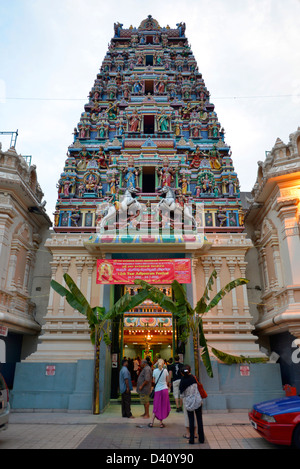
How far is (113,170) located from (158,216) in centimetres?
369

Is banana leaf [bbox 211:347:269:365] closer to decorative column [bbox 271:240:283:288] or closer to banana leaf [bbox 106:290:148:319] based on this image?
banana leaf [bbox 106:290:148:319]

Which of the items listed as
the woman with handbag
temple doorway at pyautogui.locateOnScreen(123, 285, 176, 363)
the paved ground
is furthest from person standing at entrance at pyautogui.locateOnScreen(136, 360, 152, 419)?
temple doorway at pyautogui.locateOnScreen(123, 285, 176, 363)

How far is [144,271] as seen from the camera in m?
13.6

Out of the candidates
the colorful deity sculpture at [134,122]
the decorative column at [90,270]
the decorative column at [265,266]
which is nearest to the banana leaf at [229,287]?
the decorative column at [265,266]

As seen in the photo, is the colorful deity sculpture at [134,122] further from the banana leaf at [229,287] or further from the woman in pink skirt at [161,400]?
the woman in pink skirt at [161,400]

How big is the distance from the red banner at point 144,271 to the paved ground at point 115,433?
4.73 meters

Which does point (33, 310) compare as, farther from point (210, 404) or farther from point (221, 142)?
point (221, 142)

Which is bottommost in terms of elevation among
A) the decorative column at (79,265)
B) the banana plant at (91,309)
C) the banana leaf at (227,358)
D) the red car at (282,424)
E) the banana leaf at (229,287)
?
the red car at (282,424)

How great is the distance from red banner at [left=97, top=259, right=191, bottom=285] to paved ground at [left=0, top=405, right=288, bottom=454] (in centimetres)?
473

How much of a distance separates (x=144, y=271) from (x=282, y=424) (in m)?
7.75

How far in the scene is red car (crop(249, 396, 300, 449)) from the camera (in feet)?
21.8

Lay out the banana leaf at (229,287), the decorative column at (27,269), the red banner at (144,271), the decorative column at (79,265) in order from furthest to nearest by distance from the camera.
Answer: the decorative column at (27,269) < the decorative column at (79,265) < the red banner at (144,271) < the banana leaf at (229,287)

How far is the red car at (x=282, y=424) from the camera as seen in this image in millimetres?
6656

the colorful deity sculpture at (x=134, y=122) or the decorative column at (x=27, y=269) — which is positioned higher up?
the colorful deity sculpture at (x=134, y=122)
